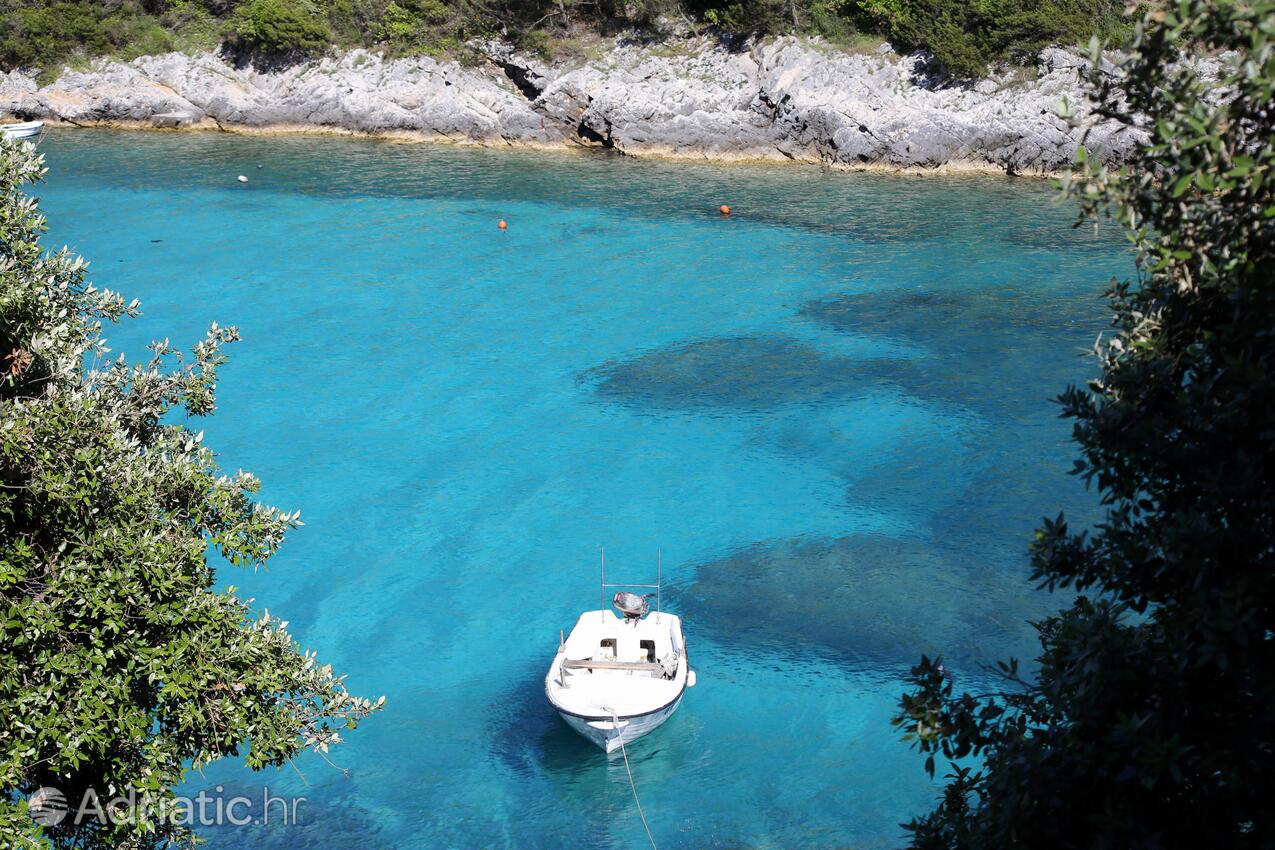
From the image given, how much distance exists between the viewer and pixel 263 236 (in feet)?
122

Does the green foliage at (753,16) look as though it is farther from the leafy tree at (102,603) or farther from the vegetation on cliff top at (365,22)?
the leafy tree at (102,603)

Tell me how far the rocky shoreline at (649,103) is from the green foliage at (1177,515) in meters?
36.7

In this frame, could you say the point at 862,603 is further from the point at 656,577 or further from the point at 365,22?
the point at 365,22

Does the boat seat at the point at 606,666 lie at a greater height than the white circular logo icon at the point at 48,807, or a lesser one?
lesser

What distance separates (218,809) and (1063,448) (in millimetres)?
17393

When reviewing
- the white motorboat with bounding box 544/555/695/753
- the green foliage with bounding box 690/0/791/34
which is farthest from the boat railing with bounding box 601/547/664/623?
the green foliage with bounding box 690/0/791/34

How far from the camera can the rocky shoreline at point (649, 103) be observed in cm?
4438

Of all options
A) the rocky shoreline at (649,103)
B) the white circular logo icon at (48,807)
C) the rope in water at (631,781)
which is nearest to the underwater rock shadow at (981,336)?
the rocky shoreline at (649,103)

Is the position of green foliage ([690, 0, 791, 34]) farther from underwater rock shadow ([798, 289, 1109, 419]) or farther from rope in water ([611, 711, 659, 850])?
rope in water ([611, 711, 659, 850])

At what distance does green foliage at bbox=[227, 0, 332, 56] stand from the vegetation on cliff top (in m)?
0.05

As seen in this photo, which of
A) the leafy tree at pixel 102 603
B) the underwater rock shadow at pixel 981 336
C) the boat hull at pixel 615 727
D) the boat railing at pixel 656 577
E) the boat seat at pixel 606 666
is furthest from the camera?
the underwater rock shadow at pixel 981 336

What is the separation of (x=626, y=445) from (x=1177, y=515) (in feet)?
61.4

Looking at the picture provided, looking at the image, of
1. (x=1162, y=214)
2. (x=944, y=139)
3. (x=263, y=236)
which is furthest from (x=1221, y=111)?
(x=944, y=139)

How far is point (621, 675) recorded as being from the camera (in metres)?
15.1
